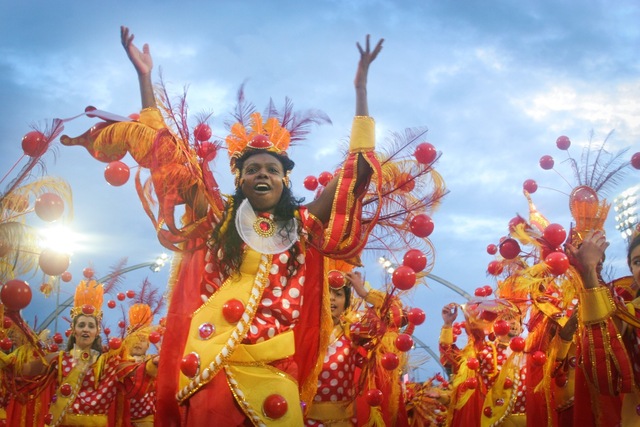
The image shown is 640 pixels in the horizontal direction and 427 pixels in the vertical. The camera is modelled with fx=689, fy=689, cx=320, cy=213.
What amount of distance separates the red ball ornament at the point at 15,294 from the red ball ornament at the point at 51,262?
0.37 metres

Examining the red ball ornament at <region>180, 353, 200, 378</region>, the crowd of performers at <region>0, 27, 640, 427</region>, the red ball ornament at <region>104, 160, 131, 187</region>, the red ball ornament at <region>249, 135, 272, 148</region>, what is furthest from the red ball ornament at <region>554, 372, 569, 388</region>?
the red ball ornament at <region>104, 160, 131, 187</region>

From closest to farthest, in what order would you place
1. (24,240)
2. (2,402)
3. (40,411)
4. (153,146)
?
(153,146) < (24,240) < (40,411) < (2,402)

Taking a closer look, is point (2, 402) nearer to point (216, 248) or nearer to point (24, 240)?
point (24, 240)

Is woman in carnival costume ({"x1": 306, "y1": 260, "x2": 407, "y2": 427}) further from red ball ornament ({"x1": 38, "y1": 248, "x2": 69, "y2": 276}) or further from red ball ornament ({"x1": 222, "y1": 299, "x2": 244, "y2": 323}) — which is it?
red ball ornament ({"x1": 38, "y1": 248, "x2": 69, "y2": 276})

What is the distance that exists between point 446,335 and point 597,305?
453 centimetres

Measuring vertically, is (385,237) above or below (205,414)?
above

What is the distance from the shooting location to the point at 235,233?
3408 mm

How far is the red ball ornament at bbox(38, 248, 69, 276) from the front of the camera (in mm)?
3938

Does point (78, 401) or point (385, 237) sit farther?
point (78, 401)

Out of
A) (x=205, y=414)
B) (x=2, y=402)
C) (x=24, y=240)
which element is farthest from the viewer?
(x=2, y=402)

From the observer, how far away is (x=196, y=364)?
3070mm

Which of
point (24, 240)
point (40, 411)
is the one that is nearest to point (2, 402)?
point (40, 411)

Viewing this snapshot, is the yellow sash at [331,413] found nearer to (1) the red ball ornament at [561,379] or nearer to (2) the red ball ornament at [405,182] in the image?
(1) the red ball ornament at [561,379]

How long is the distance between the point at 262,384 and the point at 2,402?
4714mm
